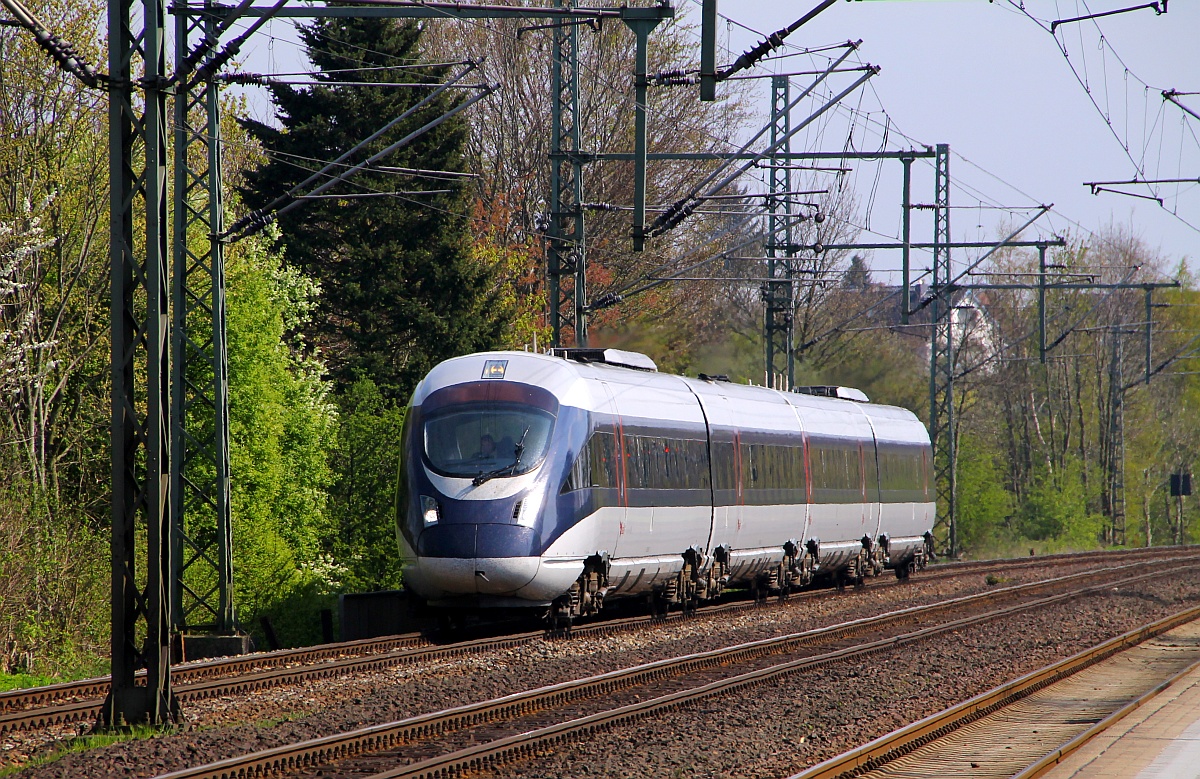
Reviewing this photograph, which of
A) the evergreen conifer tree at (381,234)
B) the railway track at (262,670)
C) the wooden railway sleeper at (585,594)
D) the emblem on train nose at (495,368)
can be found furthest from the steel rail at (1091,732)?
the evergreen conifer tree at (381,234)

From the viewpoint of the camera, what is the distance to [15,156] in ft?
75.8

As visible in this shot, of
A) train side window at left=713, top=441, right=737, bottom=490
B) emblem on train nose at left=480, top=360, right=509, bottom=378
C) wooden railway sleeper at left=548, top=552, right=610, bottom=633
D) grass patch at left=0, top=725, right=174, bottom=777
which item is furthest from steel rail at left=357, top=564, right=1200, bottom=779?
emblem on train nose at left=480, top=360, right=509, bottom=378

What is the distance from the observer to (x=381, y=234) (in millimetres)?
34812

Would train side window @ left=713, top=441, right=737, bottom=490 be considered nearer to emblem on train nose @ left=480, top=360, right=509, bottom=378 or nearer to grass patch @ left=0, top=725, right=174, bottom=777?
emblem on train nose @ left=480, top=360, right=509, bottom=378

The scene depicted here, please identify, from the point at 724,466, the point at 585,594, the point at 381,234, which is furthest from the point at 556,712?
the point at 381,234

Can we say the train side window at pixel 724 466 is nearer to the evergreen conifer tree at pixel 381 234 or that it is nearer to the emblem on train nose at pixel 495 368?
the emblem on train nose at pixel 495 368

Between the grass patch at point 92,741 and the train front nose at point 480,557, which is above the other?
the train front nose at point 480,557

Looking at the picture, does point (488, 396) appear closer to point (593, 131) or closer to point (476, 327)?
point (476, 327)

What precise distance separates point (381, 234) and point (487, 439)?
737 inches

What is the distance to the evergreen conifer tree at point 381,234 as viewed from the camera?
34.0 meters

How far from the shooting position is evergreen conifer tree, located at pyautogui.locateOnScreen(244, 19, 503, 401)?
3397 centimetres

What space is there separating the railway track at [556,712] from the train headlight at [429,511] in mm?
3111

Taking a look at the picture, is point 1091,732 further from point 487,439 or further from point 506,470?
point 487,439

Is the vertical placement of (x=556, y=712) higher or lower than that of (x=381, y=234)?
lower
